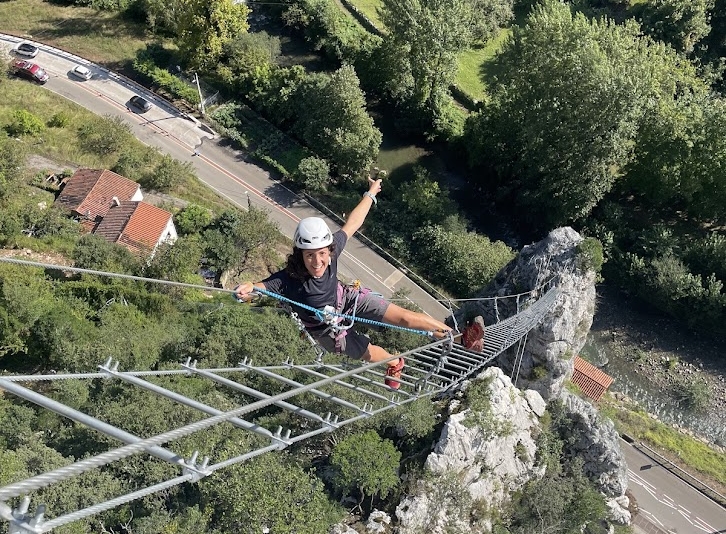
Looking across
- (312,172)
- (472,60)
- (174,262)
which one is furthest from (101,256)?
(472,60)

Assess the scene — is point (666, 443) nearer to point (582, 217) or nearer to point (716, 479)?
point (716, 479)

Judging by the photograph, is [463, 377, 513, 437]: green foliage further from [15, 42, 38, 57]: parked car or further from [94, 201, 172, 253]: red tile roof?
[15, 42, 38, 57]: parked car

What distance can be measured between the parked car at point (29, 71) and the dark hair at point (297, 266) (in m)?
28.6

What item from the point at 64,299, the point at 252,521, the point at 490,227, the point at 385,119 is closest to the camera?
the point at 252,521

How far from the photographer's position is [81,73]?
30.8 meters

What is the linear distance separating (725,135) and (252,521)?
974 inches

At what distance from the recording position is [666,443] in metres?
22.5

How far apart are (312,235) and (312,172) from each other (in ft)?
69.2

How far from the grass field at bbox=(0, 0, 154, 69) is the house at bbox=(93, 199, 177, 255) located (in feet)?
40.0

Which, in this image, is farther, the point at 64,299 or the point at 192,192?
the point at 192,192

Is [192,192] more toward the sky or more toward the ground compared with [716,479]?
more toward the ground

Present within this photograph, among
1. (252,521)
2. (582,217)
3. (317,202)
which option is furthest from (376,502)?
(582,217)

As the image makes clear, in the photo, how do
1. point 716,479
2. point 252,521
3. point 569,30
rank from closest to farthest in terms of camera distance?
1. point 252,521
2. point 716,479
3. point 569,30

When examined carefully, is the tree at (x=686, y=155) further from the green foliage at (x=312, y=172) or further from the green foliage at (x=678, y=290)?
the green foliage at (x=312, y=172)
